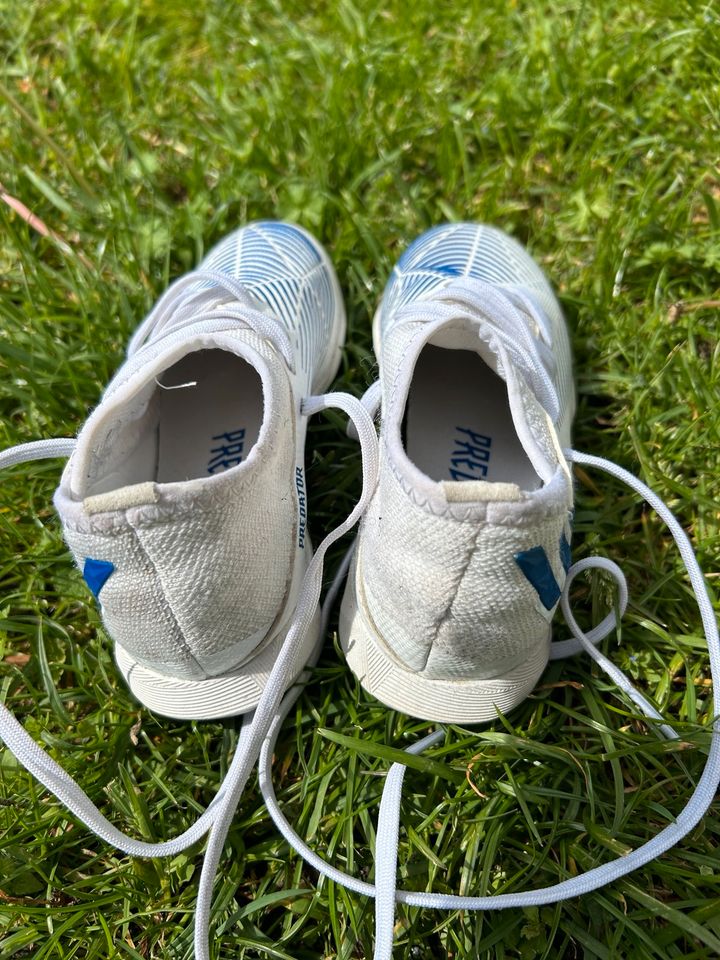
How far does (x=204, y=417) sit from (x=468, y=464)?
548 millimetres

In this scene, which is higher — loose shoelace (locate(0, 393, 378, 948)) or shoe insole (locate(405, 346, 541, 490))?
shoe insole (locate(405, 346, 541, 490))

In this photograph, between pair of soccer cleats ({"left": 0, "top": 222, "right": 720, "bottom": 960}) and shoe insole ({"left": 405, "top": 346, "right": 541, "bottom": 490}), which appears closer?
pair of soccer cleats ({"left": 0, "top": 222, "right": 720, "bottom": 960})

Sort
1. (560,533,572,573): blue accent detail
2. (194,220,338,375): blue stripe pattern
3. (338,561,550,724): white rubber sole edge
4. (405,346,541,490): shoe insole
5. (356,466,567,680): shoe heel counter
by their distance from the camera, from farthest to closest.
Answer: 1. (194,220,338,375): blue stripe pattern
2. (405,346,541,490): shoe insole
3. (338,561,550,724): white rubber sole edge
4. (560,533,572,573): blue accent detail
5. (356,466,567,680): shoe heel counter

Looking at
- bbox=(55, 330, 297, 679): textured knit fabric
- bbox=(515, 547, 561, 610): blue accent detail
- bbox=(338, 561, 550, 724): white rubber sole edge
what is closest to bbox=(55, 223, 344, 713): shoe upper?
bbox=(55, 330, 297, 679): textured knit fabric

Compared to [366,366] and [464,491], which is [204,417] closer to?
[366,366]

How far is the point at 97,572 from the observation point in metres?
1.10

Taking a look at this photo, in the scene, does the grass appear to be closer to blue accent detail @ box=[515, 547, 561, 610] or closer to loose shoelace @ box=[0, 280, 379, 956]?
loose shoelace @ box=[0, 280, 379, 956]

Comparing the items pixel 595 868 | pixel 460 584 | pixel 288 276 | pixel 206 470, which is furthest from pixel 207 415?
pixel 595 868

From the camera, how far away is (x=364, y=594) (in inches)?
51.7

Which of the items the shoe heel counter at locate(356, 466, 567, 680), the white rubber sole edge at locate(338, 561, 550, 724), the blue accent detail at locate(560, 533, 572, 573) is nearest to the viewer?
the shoe heel counter at locate(356, 466, 567, 680)

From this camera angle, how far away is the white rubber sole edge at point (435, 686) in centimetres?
128

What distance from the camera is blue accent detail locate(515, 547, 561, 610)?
1.03 metres

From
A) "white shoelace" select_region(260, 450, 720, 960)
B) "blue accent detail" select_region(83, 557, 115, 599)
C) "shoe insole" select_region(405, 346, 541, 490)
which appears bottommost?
"white shoelace" select_region(260, 450, 720, 960)

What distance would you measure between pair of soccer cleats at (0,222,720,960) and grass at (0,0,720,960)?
9 cm
